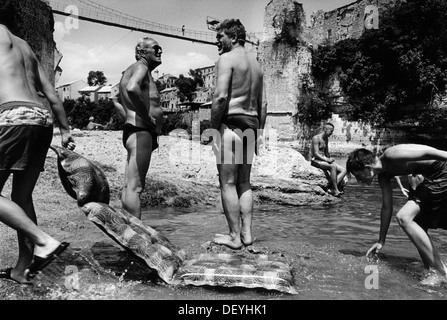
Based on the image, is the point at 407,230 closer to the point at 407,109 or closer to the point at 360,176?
the point at 360,176

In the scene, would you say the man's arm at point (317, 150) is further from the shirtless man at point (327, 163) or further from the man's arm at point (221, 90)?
the man's arm at point (221, 90)

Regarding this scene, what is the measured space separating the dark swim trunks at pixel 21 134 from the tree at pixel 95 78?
102m

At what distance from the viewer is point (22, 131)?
2.90m

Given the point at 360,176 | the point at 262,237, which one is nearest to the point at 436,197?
the point at 360,176

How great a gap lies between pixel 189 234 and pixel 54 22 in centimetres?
2499

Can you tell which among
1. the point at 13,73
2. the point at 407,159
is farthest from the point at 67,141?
the point at 407,159

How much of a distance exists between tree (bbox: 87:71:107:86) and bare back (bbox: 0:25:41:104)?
10182 centimetres

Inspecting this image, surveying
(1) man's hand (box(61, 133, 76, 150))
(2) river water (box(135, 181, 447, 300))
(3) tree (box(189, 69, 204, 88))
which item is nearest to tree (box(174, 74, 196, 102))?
(3) tree (box(189, 69, 204, 88))

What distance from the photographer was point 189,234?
5.30 metres

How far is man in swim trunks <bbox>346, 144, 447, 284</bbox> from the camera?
3498 millimetres

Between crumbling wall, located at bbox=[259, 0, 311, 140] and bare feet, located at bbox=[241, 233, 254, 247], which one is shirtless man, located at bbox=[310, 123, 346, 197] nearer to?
bare feet, located at bbox=[241, 233, 254, 247]

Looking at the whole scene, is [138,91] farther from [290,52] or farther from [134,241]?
[290,52]

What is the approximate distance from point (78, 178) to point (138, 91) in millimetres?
1142

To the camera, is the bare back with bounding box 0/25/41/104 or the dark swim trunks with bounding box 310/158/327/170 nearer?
the bare back with bounding box 0/25/41/104
